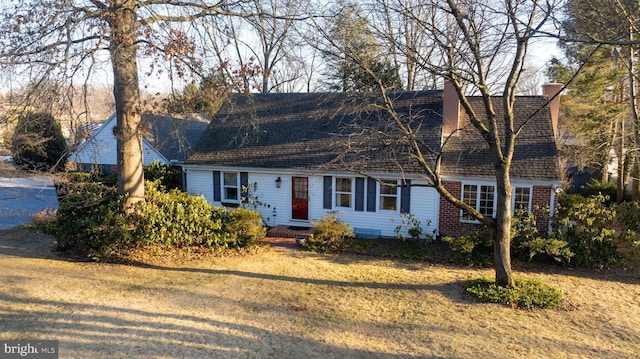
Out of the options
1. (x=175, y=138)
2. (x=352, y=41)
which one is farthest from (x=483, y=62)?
(x=175, y=138)

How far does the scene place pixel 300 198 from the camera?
15.5m

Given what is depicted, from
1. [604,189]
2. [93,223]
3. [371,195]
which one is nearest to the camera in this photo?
[93,223]

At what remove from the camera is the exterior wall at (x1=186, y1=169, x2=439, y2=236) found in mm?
14023

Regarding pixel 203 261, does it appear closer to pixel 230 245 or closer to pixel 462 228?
pixel 230 245

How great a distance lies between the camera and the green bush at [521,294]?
28.2 ft

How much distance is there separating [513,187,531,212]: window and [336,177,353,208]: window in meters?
5.35

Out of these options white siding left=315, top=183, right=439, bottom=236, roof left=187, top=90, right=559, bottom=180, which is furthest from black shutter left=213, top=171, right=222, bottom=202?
white siding left=315, top=183, right=439, bottom=236

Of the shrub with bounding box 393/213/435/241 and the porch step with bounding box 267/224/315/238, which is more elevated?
the shrub with bounding box 393/213/435/241

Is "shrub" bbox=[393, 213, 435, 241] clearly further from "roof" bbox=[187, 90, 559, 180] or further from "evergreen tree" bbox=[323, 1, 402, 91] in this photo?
"evergreen tree" bbox=[323, 1, 402, 91]

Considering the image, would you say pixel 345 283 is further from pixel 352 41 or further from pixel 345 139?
pixel 345 139

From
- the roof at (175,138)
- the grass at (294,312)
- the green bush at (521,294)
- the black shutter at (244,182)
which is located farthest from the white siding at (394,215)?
the roof at (175,138)

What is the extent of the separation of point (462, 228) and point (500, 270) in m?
4.71

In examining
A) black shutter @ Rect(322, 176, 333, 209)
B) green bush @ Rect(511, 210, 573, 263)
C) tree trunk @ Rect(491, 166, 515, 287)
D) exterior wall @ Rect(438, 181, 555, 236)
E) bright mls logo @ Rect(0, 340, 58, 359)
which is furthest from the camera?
black shutter @ Rect(322, 176, 333, 209)

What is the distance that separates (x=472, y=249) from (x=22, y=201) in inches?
867
